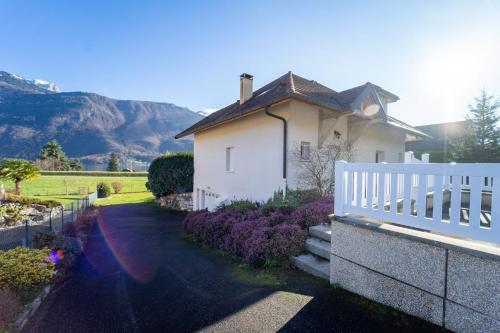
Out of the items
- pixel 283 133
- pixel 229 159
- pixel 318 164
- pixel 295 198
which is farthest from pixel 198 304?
pixel 229 159

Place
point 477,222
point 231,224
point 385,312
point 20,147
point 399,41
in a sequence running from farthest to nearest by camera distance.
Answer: point 20,147 → point 399,41 → point 231,224 → point 385,312 → point 477,222

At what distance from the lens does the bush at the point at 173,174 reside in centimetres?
1712

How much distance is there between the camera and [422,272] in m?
2.59

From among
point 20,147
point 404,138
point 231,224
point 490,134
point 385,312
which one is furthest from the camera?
point 20,147

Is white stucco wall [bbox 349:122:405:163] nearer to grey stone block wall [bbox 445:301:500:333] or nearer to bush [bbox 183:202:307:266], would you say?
bush [bbox 183:202:307:266]

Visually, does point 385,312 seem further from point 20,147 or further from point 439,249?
point 20,147

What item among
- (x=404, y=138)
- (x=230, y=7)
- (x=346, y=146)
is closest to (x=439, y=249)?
(x=346, y=146)

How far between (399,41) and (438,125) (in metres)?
25.6

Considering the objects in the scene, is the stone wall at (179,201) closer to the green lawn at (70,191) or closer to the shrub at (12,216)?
the green lawn at (70,191)

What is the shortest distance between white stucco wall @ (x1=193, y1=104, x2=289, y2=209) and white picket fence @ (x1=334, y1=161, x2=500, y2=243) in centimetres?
451

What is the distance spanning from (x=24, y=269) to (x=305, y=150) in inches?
300

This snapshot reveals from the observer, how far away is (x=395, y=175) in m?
3.01

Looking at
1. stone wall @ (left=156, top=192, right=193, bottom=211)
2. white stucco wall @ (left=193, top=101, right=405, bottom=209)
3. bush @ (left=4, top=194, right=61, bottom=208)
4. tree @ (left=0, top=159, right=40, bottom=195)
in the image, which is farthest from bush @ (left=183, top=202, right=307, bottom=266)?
tree @ (left=0, top=159, right=40, bottom=195)

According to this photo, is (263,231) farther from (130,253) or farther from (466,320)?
(130,253)
